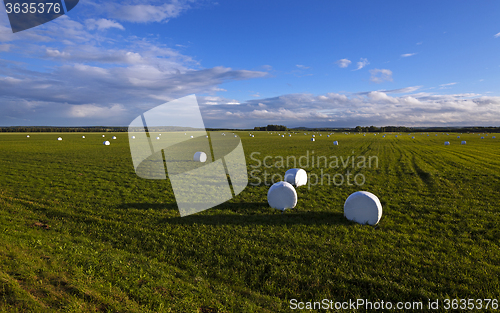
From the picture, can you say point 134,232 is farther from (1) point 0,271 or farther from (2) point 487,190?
(2) point 487,190

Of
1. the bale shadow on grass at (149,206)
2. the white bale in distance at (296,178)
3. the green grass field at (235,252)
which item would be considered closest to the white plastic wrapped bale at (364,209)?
the green grass field at (235,252)

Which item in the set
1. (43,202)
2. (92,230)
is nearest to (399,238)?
(92,230)

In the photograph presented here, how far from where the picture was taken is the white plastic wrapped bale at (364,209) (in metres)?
10.6

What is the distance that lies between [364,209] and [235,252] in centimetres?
632

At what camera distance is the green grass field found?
6047mm

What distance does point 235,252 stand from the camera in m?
8.45

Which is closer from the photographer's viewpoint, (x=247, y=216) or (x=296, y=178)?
(x=247, y=216)

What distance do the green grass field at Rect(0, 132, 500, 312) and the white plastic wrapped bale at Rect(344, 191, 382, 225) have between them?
44 centimetres

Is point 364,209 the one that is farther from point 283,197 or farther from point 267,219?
point 267,219

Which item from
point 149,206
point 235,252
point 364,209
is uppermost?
point 364,209

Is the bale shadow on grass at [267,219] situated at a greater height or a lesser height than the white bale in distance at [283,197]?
lesser

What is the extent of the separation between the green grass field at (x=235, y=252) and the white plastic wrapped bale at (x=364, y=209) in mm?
442

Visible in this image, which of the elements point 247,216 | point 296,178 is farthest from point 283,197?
point 296,178

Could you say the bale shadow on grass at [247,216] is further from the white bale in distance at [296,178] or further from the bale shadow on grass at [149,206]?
the white bale in distance at [296,178]
